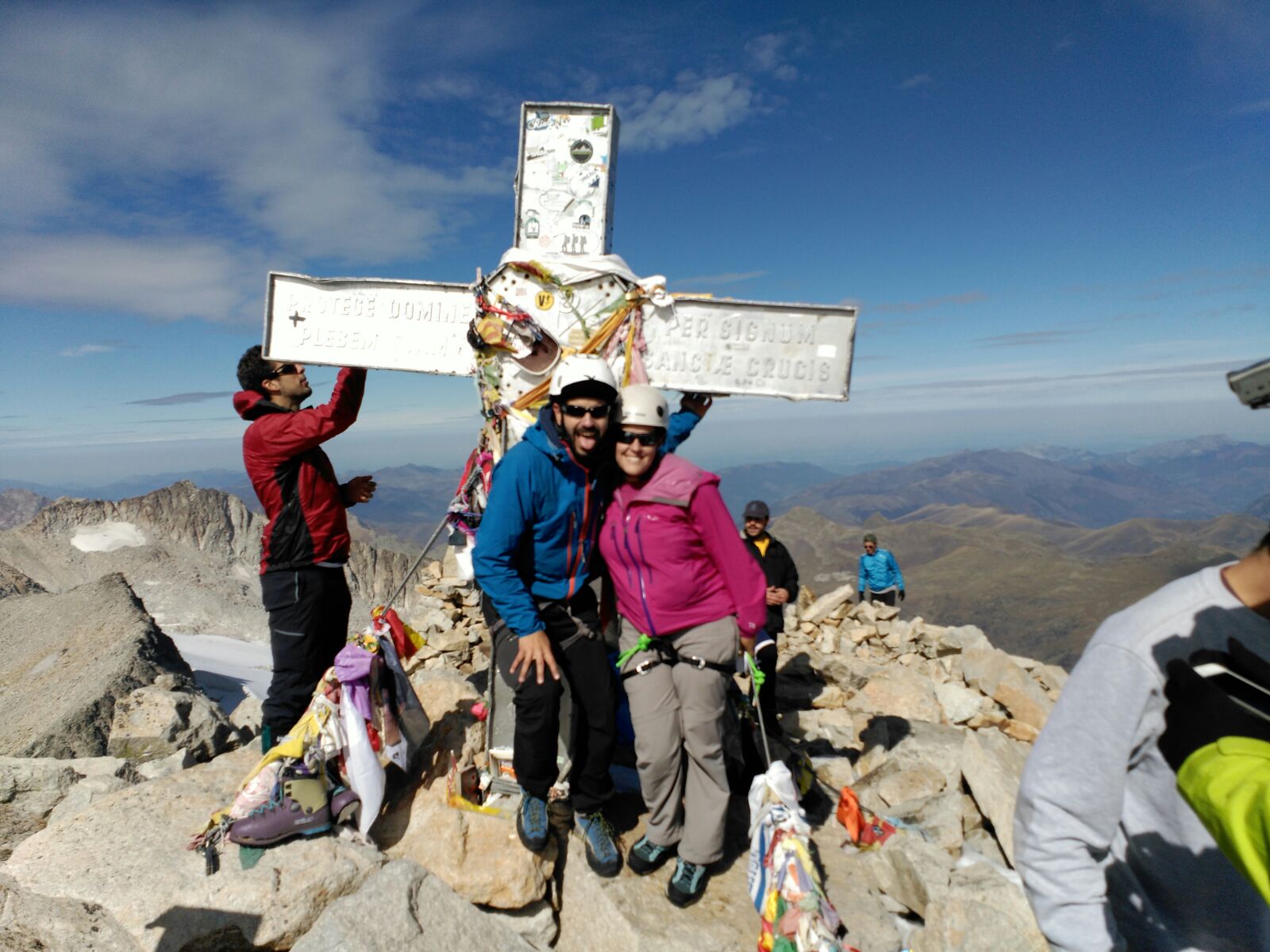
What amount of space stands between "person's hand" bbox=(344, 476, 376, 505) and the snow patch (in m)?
31.9

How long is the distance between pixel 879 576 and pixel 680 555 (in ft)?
35.9

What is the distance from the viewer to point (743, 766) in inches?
174

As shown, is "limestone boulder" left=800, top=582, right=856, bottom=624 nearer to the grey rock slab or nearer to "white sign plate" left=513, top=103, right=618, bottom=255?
"white sign plate" left=513, top=103, right=618, bottom=255

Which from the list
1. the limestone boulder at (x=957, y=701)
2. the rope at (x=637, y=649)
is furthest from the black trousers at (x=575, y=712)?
the limestone boulder at (x=957, y=701)

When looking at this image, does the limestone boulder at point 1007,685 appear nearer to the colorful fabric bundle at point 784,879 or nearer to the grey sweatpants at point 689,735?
the colorful fabric bundle at point 784,879

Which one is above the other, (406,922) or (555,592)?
(555,592)

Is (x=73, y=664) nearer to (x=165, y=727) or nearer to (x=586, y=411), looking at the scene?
(x=165, y=727)

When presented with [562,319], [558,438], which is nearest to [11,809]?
[558,438]

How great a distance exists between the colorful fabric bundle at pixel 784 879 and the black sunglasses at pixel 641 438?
1914 millimetres

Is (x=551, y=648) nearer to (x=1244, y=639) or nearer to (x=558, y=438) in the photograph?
(x=558, y=438)

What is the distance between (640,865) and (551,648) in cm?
132

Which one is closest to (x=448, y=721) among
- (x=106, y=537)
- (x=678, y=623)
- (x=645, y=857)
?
(x=645, y=857)

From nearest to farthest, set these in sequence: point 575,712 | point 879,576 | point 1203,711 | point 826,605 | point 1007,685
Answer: point 1203,711 → point 575,712 → point 1007,685 → point 826,605 → point 879,576

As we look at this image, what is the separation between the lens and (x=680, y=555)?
11.4 ft
